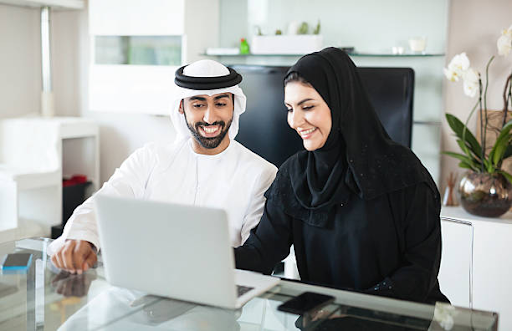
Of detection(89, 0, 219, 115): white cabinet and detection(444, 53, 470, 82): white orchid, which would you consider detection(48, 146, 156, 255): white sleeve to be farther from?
detection(444, 53, 470, 82): white orchid

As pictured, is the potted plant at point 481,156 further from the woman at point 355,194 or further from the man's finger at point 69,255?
the man's finger at point 69,255

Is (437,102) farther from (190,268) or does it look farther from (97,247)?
(190,268)

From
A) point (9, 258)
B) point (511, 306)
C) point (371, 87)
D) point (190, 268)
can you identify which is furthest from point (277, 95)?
point (190, 268)

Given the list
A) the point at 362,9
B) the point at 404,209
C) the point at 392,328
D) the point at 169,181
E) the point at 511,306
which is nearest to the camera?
the point at 392,328

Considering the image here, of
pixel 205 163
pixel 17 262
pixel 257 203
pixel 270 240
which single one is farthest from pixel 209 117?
pixel 17 262

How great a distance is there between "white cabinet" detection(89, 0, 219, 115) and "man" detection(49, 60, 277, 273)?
139 cm

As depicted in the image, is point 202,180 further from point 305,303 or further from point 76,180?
point 76,180

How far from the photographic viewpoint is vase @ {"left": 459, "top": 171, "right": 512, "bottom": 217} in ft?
9.68

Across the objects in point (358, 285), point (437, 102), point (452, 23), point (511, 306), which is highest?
point (452, 23)

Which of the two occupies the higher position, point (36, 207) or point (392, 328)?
point (392, 328)

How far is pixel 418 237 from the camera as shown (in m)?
1.69

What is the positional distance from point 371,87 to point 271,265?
5.32 ft

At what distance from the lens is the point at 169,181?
2348mm

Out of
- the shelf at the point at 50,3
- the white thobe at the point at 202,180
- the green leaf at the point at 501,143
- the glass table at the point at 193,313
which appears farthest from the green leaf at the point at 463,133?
the shelf at the point at 50,3
